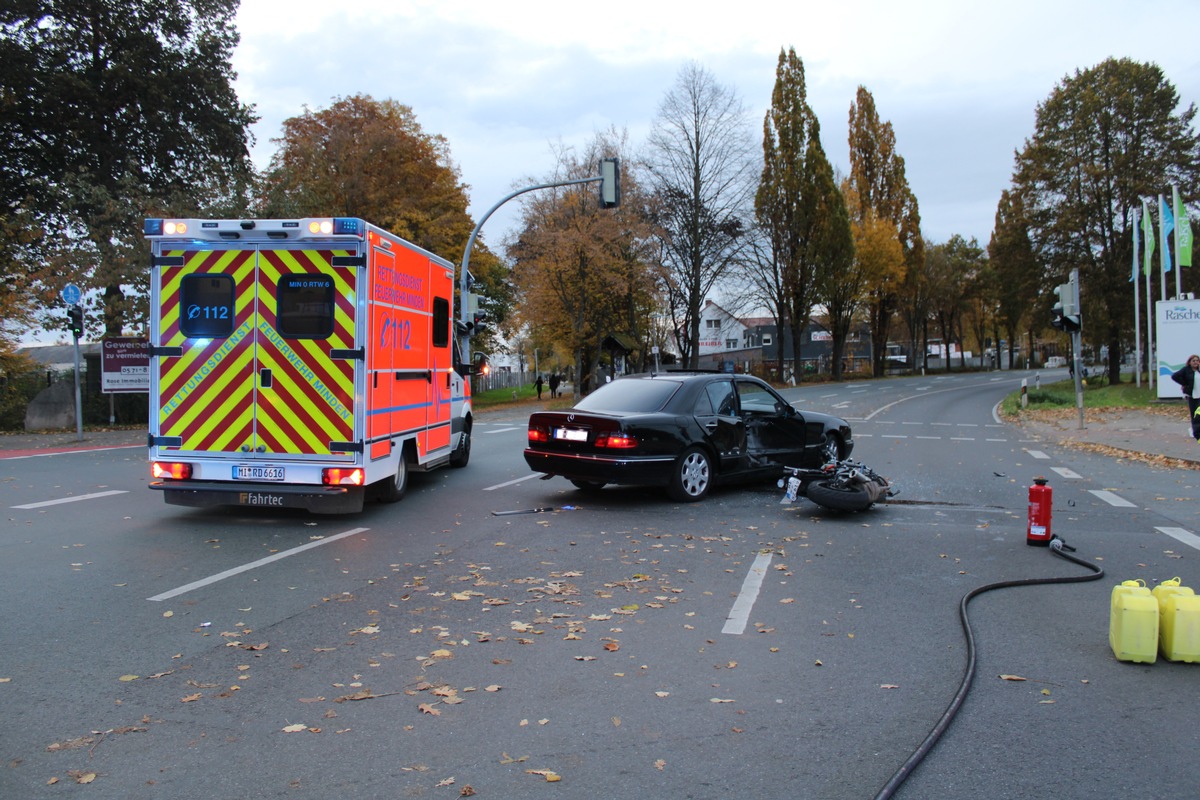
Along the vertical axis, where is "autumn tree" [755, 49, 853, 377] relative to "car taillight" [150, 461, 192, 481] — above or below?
above

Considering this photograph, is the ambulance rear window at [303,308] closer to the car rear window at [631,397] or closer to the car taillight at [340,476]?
the car taillight at [340,476]

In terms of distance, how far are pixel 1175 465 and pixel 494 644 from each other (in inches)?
525

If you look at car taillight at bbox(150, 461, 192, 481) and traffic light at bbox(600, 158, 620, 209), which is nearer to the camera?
car taillight at bbox(150, 461, 192, 481)

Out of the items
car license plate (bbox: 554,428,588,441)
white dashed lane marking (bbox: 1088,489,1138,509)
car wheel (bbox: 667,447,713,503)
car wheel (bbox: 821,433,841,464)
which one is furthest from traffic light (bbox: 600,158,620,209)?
white dashed lane marking (bbox: 1088,489,1138,509)

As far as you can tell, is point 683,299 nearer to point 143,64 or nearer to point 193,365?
point 143,64

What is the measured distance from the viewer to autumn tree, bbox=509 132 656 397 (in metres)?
38.2

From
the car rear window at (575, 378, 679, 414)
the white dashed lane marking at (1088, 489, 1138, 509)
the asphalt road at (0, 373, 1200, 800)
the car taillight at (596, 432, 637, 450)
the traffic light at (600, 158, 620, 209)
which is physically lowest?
the asphalt road at (0, 373, 1200, 800)

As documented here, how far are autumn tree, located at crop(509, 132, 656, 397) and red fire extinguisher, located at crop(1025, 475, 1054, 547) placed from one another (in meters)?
30.9

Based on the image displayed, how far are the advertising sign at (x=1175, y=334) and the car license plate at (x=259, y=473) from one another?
94.2 ft

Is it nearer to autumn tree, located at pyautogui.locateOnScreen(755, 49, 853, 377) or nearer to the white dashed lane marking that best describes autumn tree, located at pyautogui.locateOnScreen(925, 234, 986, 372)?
autumn tree, located at pyautogui.locateOnScreen(755, 49, 853, 377)

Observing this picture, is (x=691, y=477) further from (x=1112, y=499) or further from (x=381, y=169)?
(x=381, y=169)

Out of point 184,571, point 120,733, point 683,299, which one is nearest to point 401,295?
point 184,571

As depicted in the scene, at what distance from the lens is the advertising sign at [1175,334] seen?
2786cm

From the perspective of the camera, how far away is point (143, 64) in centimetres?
2769
